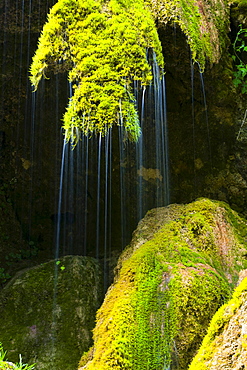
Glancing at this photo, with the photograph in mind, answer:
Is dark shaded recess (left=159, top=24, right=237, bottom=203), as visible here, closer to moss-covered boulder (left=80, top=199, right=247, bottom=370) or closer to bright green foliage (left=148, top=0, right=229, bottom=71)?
bright green foliage (left=148, top=0, right=229, bottom=71)

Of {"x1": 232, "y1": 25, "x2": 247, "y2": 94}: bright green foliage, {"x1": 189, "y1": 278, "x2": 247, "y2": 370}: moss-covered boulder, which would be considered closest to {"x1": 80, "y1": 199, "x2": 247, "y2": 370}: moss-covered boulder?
{"x1": 189, "y1": 278, "x2": 247, "y2": 370}: moss-covered boulder

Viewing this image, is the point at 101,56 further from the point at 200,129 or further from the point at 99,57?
the point at 200,129

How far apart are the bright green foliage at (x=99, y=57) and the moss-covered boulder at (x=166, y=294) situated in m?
1.19

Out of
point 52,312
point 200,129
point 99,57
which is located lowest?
point 52,312

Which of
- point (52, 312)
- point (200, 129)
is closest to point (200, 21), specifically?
point (200, 129)

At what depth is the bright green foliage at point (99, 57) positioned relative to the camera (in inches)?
125

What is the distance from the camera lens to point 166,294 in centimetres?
268

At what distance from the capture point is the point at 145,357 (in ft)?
7.88

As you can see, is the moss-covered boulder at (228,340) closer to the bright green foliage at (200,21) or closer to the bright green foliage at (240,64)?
the bright green foliage at (200,21)

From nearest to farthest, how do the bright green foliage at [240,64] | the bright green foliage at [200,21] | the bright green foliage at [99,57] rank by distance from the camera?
Answer: 1. the bright green foliage at [99,57]
2. the bright green foliage at [200,21]
3. the bright green foliage at [240,64]

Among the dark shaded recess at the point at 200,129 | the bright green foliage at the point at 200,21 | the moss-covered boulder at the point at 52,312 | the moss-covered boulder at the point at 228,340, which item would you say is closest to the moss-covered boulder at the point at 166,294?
the moss-covered boulder at the point at 52,312

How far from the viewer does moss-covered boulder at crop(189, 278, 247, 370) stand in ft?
4.66

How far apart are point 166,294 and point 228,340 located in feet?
3.79

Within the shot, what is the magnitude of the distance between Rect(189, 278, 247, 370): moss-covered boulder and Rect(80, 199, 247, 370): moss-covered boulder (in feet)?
2.80
